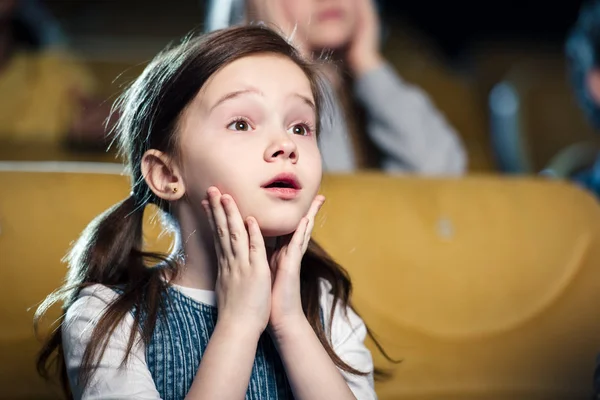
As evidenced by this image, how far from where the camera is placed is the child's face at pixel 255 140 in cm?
79

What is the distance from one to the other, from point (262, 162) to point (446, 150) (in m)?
1.04

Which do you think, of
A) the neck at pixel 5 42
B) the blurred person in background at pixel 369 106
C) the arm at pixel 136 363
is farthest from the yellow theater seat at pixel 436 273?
the neck at pixel 5 42

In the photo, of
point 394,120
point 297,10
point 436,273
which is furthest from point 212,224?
point 394,120

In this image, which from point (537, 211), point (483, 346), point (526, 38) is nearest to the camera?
point (483, 346)

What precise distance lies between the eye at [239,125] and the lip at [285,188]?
6cm

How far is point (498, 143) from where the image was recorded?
2375 mm

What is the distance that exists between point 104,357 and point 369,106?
3.67ft

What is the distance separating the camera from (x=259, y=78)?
0.83 metres

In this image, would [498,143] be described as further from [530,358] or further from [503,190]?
[530,358]

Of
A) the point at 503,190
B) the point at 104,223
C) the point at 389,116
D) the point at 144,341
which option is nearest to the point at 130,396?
the point at 144,341

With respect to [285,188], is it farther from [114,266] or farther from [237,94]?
[114,266]

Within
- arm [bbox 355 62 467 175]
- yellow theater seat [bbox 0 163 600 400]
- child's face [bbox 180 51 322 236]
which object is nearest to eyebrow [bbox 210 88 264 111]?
child's face [bbox 180 51 322 236]

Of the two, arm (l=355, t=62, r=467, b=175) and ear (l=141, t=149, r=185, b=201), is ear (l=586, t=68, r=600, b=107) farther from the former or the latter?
ear (l=141, t=149, r=185, b=201)

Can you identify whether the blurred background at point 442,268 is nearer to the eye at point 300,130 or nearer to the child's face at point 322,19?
the eye at point 300,130
